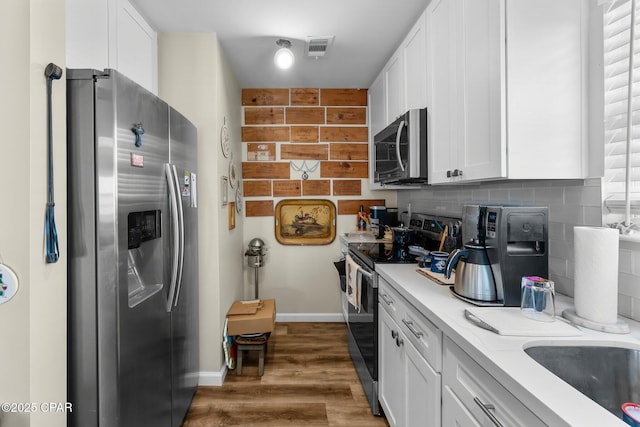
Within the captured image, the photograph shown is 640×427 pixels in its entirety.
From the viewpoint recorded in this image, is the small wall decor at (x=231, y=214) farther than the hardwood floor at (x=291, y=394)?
Yes

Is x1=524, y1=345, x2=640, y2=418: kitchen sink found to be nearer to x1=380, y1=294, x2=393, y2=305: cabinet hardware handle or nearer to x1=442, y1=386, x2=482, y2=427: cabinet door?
x1=442, y1=386, x2=482, y2=427: cabinet door

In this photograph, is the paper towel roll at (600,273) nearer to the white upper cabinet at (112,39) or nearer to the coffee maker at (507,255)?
the coffee maker at (507,255)

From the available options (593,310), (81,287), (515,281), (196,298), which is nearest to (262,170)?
(196,298)

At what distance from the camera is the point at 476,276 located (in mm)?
1321

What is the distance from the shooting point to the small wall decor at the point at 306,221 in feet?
11.8

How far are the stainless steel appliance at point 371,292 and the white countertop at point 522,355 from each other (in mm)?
529

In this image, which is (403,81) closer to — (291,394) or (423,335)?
(423,335)

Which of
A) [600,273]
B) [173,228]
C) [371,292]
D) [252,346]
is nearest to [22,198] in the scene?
[173,228]

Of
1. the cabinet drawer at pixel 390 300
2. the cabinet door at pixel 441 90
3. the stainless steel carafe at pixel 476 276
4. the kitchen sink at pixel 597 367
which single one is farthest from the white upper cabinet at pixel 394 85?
the kitchen sink at pixel 597 367

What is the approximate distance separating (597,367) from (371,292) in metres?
1.20

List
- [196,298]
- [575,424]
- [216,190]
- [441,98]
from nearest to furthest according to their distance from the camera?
1. [575,424]
2. [441,98]
3. [196,298]
4. [216,190]

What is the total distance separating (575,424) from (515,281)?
73cm

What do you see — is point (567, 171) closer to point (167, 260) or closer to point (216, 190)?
point (167, 260)

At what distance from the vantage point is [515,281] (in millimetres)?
1278
